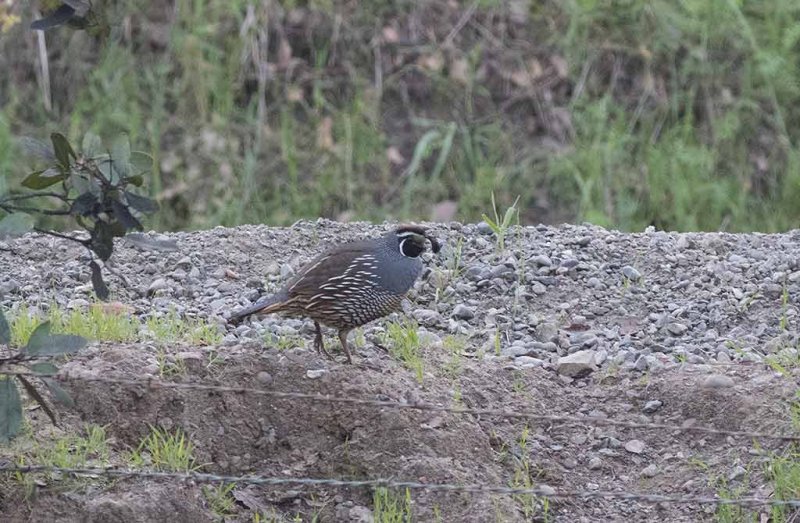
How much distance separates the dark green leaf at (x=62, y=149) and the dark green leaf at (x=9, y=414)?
68 cm

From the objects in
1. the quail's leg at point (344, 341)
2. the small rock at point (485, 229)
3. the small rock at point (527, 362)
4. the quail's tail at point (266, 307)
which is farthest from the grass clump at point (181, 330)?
the small rock at point (485, 229)

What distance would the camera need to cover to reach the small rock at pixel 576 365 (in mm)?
5742

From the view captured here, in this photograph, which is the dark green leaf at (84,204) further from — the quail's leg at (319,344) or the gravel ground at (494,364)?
the quail's leg at (319,344)

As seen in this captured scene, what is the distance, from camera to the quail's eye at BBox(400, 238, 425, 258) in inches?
231

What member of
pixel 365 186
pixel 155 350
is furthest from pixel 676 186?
pixel 155 350

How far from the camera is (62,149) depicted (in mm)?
4086

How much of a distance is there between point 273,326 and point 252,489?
1.17 metres

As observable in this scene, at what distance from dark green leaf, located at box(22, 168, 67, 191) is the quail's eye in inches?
77.6

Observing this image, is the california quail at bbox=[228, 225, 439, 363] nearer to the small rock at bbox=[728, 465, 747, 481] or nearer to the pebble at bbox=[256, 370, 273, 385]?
the pebble at bbox=[256, 370, 273, 385]

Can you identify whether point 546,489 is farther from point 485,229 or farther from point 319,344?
point 485,229

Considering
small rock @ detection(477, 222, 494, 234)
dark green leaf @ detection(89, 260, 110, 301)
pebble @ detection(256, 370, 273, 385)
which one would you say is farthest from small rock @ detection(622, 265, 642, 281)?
dark green leaf @ detection(89, 260, 110, 301)

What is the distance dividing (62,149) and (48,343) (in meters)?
0.56

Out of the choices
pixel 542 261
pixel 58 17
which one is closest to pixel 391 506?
pixel 58 17

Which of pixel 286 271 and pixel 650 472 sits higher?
pixel 286 271
